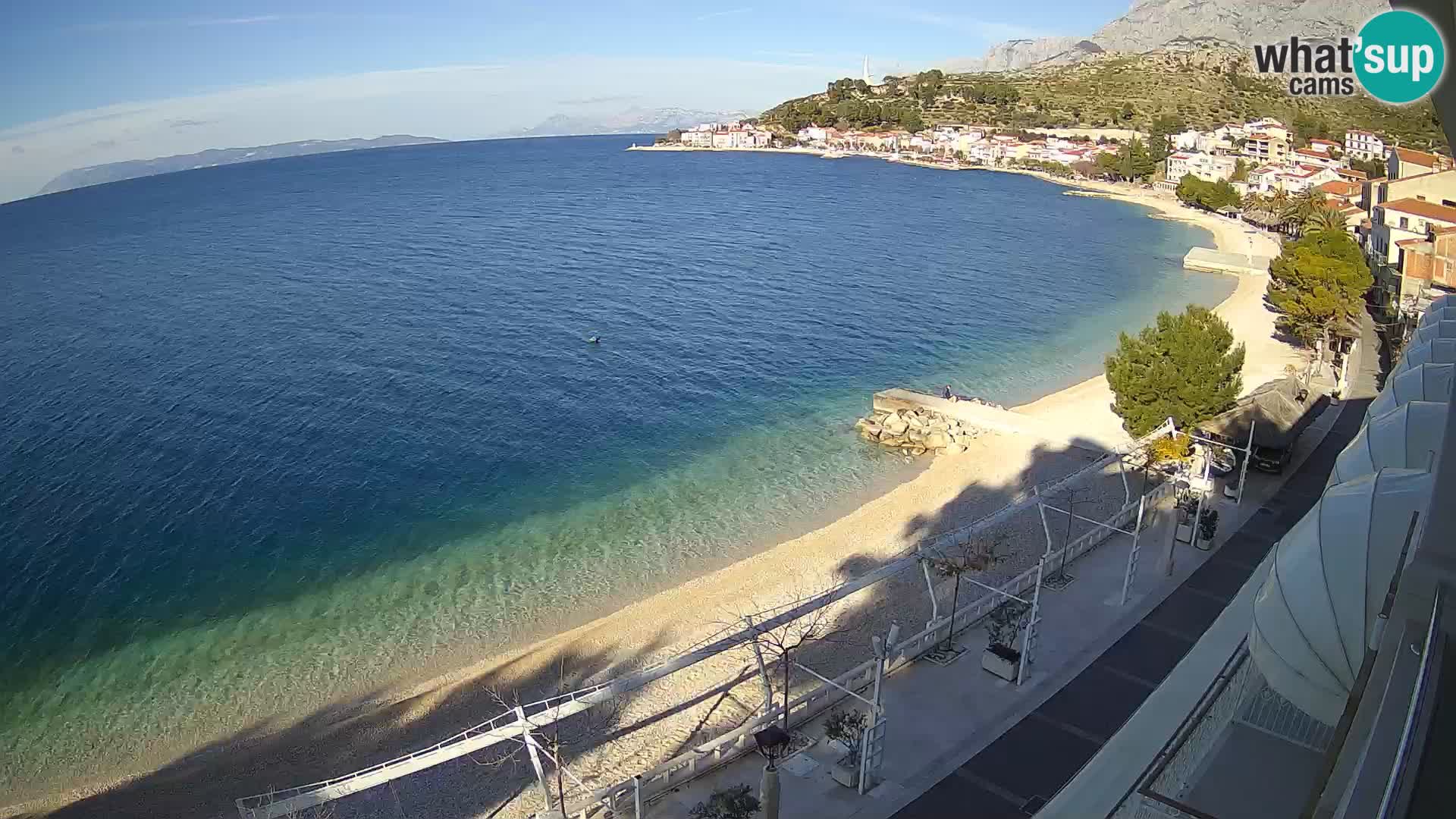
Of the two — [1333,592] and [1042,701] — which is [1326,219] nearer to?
[1042,701]

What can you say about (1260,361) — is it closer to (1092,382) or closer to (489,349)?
(1092,382)

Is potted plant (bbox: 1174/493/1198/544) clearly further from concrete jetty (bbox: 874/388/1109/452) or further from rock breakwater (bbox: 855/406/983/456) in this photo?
rock breakwater (bbox: 855/406/983/456)

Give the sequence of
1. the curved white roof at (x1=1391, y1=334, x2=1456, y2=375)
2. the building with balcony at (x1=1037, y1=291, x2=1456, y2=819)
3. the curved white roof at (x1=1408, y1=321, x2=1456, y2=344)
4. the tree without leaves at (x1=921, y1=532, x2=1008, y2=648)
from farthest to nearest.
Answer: the curved white roof at (x1=1408, y1=321, x2=1456, y2=344)
the tree without leaves at (x1=921, y1=532, x2=1008, y2=648)
the curved white roof at (x1=1391, y1=334, x2=1456, y2=375)
the building with balcony at (x1=1037, y1=291, x2=1456, y2=819)

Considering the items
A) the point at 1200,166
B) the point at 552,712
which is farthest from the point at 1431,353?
the point at 1200,166

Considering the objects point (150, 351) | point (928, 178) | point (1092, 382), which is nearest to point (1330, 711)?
point (1092, 382)

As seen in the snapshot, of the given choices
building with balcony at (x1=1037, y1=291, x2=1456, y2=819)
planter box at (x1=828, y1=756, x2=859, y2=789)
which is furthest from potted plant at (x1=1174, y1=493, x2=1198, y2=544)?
planter box at (x1=828, y1=756, x2=859, y2=789)

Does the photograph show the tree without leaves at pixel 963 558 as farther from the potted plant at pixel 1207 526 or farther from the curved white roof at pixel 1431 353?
the curved white roof at pixel 1431 353

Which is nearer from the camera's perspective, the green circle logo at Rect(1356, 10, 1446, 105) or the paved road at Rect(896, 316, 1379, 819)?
the paved road at Rect(896, 316, 1379, 819)

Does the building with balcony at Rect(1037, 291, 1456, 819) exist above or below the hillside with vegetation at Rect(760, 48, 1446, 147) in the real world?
below
